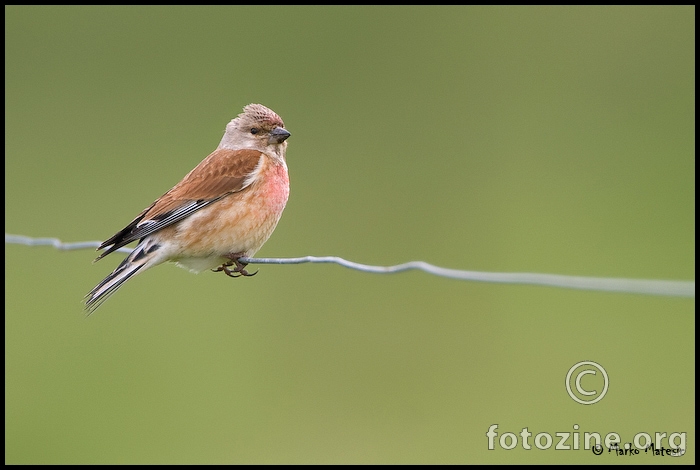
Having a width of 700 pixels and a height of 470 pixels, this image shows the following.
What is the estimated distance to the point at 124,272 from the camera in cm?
448

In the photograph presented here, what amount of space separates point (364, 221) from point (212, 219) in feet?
13.1

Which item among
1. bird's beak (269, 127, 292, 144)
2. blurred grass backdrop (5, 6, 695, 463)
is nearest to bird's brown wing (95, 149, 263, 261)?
bird's beak (269, 127, 292, 144)

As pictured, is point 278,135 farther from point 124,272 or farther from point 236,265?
point 124,272

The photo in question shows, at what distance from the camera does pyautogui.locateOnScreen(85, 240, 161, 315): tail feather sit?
433 centimetres

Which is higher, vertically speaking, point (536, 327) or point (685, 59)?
point (685, 59)

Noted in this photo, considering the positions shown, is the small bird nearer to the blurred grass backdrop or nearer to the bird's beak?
the bird's beak

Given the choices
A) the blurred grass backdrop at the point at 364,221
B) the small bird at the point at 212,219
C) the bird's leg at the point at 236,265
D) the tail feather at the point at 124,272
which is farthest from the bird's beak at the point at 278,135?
the blurred grass backdrop at the point at 364,221

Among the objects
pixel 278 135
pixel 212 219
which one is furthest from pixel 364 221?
pixel 212 219

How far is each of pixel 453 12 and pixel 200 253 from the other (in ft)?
25.1

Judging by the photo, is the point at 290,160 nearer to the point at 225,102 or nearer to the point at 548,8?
the point at 225,102

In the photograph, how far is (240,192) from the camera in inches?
189

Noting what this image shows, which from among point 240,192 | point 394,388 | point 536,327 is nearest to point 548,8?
point 536,327

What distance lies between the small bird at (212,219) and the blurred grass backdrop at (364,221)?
1.78 metres

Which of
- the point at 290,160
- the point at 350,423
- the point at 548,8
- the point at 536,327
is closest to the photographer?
the point at 350,423
